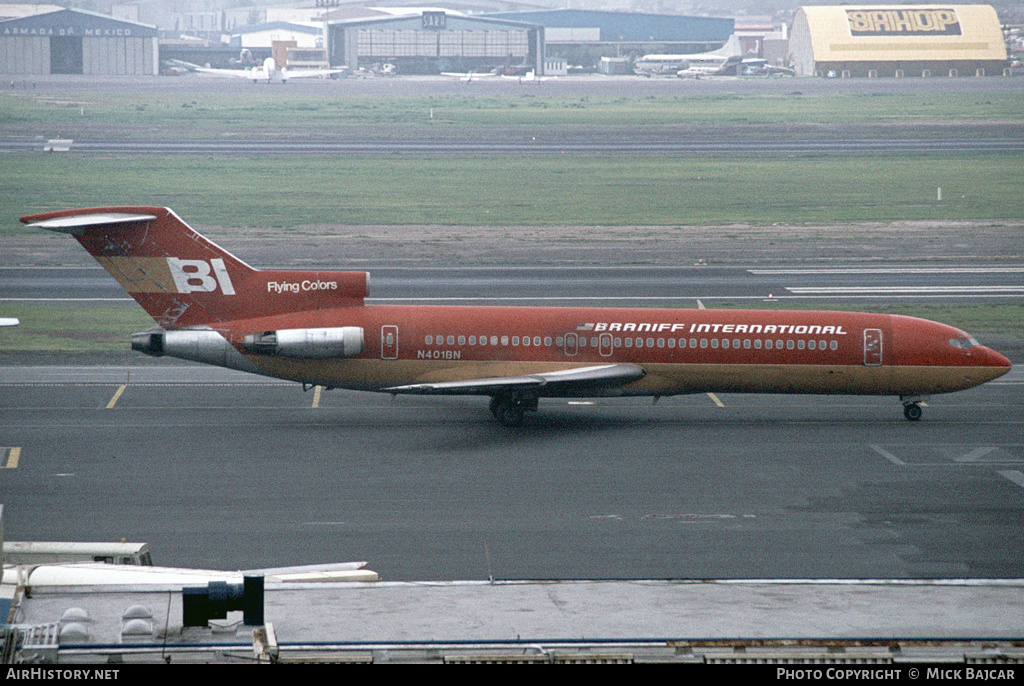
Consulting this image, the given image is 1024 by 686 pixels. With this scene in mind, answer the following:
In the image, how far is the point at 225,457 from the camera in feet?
109

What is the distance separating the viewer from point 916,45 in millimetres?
170875

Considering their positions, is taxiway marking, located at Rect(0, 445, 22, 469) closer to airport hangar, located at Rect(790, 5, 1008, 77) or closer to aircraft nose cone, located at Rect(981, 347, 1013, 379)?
aircraft nose cone, located at Rect(981, 347, 1013, 379)

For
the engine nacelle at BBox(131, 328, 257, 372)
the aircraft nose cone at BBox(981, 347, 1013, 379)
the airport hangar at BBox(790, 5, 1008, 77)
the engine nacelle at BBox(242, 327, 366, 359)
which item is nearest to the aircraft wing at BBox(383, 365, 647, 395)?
the engine nacelle at BBox(242, 327, 366, 359)

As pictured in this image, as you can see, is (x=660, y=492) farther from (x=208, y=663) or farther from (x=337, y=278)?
(x=208, y=663)

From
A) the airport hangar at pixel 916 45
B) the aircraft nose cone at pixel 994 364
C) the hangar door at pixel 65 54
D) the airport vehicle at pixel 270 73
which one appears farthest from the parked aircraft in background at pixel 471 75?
the aircraft nose cone at pixel 994 364

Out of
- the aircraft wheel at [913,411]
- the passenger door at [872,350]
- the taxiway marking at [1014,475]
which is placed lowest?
the taxiway marking at [1014,475]

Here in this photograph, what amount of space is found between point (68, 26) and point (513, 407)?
14367 centimetres

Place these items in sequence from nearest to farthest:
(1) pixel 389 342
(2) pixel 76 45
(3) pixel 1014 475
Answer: (3) pixel 1014 475 < (1) pixel 389 342 < (2) pixel 76 45

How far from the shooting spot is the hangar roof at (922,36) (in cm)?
17088

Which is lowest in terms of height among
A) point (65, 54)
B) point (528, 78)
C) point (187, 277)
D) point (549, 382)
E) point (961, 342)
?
point (549, 382)

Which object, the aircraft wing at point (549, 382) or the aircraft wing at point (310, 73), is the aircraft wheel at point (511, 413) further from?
the aircraft wing at point (310, 73)

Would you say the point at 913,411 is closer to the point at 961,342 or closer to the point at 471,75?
the point at 961,342

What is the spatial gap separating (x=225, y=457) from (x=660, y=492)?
1285cm

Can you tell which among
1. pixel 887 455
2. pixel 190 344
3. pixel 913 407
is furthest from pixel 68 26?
pixel 887 455
